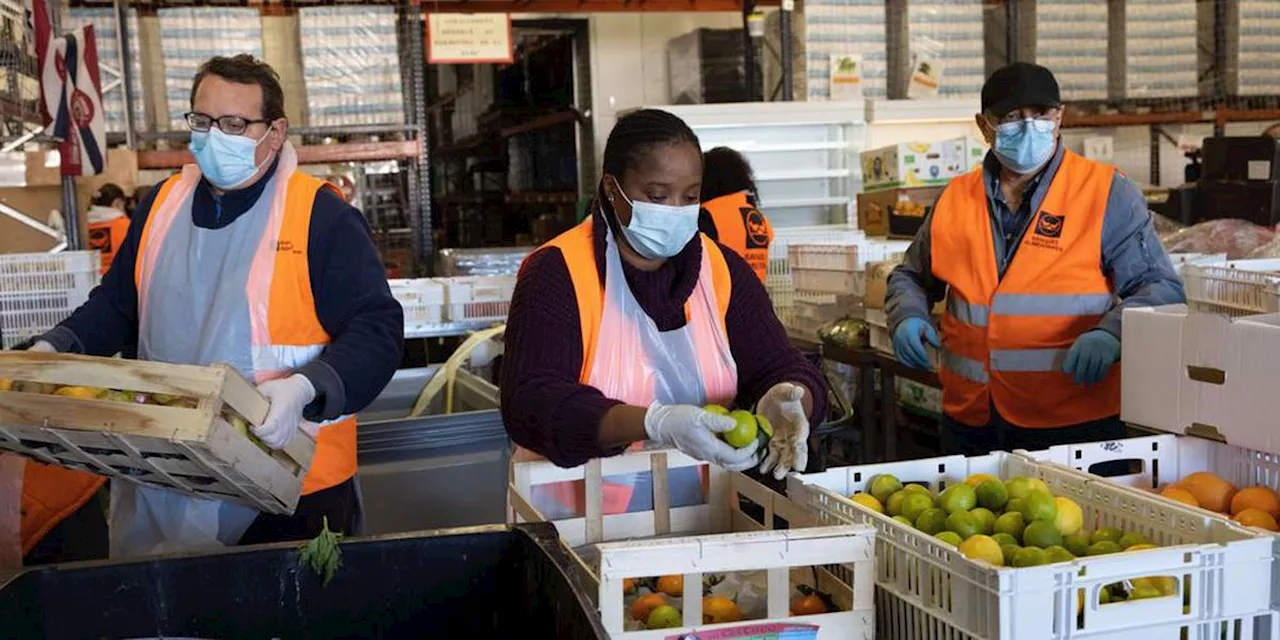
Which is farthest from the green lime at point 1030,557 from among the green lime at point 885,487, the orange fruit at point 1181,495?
the orange fruit at point 1181,495

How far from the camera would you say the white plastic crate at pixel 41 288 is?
5.22 meters

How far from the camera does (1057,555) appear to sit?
183 cm

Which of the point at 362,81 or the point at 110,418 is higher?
the point at 362,81

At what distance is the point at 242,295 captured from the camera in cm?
247

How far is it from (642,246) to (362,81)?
5.76 meters

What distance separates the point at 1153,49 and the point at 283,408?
8878 millimetres

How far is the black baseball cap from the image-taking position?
325cm

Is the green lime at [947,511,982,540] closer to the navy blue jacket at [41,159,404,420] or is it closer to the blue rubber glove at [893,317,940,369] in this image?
the navy blue jacket at [41,159,404,420]

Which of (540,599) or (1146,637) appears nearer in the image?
(540,599)

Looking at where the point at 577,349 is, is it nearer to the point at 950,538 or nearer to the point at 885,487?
the point at 885,487

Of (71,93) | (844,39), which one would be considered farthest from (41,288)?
(844,39)

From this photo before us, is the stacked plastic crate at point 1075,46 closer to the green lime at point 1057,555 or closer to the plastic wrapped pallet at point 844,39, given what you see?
the plastic wrapped pallet at point 844,39

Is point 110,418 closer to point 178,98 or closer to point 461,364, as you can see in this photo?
point 461,364

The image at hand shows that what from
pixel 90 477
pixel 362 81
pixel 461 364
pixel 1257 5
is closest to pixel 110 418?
pixel 90 477
